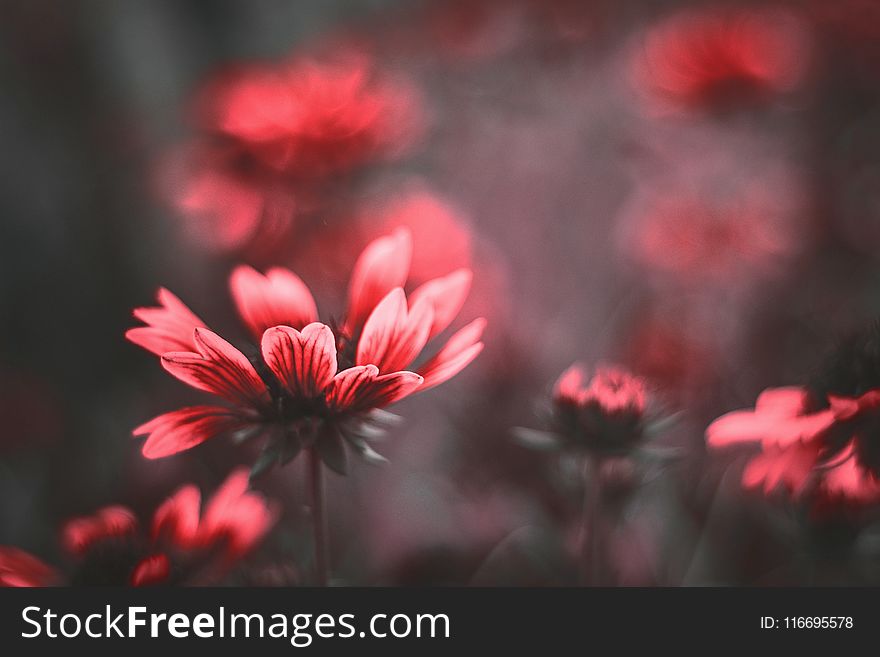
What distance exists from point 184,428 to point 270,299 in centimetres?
9

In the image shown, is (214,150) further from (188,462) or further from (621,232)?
(621,232)

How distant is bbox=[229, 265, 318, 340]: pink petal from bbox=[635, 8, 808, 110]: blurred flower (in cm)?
76

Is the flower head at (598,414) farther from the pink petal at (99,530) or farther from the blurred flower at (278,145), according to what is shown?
the blurred flower at (278,145)

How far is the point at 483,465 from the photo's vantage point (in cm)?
72

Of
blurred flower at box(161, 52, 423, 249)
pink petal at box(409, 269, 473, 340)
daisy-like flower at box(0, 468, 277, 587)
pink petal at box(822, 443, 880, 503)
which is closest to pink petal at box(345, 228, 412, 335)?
pink petal at box(409, 269, 473, 340)

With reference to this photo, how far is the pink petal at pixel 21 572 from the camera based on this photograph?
1.18ft

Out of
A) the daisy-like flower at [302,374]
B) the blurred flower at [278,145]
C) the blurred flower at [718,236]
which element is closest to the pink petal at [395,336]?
the daisy-like flower at [302,374]

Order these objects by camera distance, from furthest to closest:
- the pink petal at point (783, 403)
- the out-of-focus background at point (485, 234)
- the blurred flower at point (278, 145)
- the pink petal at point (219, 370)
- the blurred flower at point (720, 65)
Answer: the blurred flower at point (720, 65)
the blurred flower at point (278, 145)
the out-of-focus background at point (485, 234)
the pink petal at point (783, 403)
the pink petal at point (219, 370)

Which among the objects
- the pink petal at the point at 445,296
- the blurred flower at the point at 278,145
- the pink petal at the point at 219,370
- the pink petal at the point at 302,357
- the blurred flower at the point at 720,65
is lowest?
the pink petal at the point at 219,370

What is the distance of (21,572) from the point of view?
0.39m

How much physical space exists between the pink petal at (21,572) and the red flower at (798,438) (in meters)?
0.35

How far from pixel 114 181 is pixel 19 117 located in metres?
0.16

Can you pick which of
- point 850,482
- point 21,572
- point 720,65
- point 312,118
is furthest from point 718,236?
point 21,572

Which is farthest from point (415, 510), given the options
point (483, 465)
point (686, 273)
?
point (686, 273)
